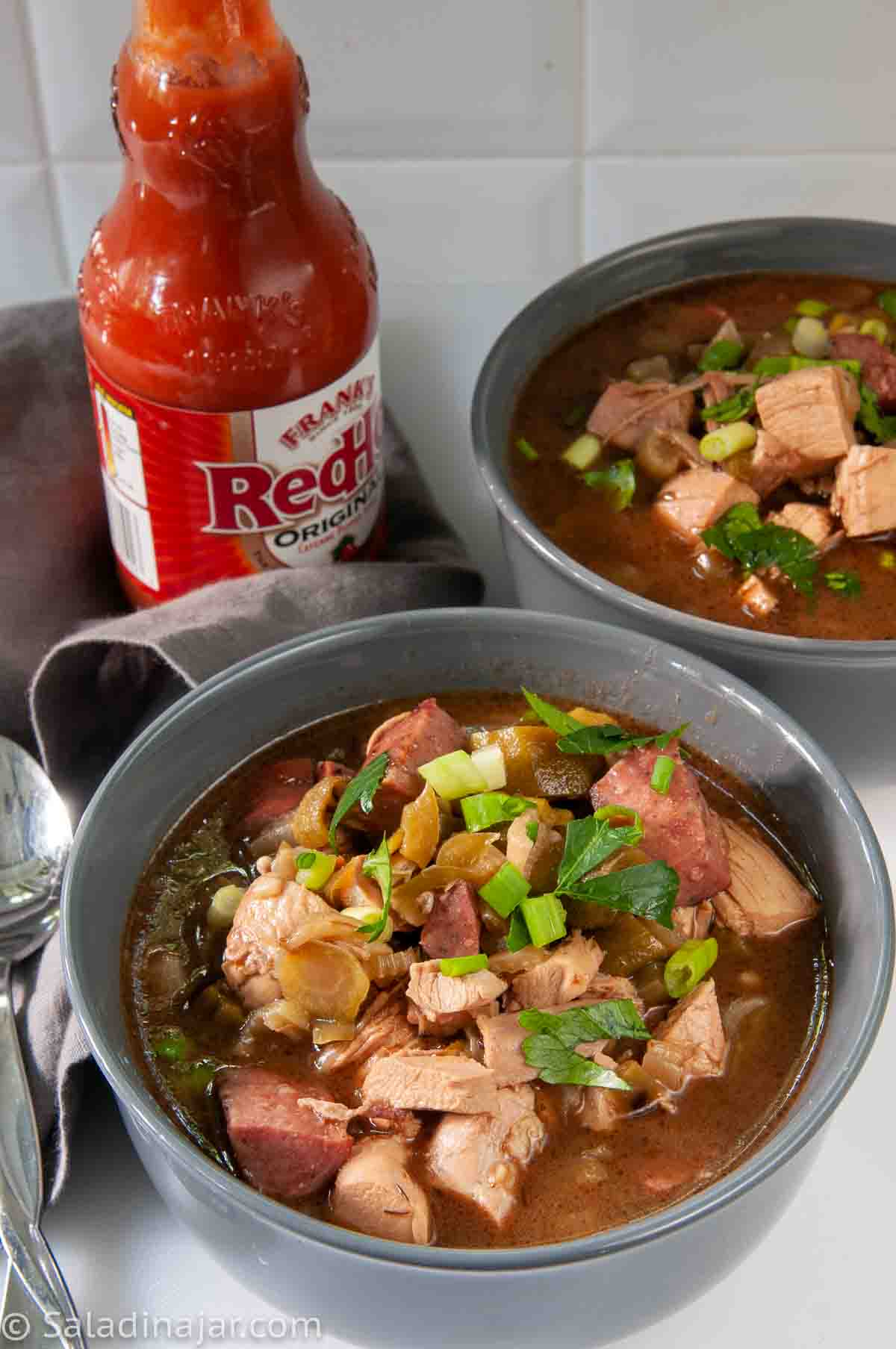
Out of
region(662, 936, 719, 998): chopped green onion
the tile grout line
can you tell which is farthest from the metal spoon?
the tile grout line

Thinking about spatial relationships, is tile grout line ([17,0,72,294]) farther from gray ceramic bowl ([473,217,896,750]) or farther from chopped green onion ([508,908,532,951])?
chopped green onion ([508,908,532,951])

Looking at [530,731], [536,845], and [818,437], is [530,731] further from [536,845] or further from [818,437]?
[818,437]

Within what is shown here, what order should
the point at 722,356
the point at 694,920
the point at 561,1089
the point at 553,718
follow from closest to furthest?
the point at 561,1089 < the point at 694,920 < the point at 553,718 < the point at 722,356

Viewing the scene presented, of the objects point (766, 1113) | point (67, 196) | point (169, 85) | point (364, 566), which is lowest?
point (766, 1113)

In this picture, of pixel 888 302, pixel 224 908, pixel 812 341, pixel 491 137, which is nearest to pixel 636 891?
pixel 224 908

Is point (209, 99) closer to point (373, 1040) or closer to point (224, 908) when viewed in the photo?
point (224, 908)

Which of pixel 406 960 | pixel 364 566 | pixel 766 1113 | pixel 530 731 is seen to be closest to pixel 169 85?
pixel 364 566
